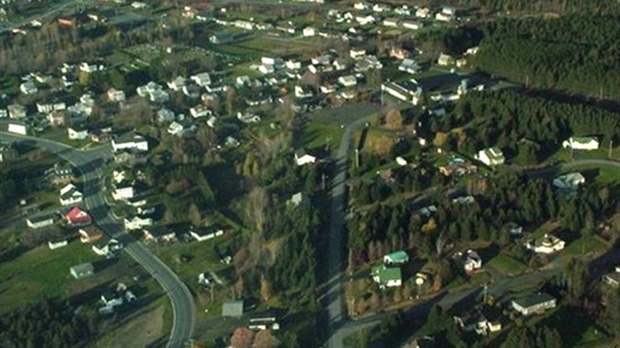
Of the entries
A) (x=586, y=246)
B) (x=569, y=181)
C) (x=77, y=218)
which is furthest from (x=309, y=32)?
(x=586, y=246)

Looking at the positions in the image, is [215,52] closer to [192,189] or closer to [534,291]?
[192,189]

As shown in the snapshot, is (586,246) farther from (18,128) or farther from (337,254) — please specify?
(18,128)

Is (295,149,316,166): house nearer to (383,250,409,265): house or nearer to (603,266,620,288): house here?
(383,250,409,265): house

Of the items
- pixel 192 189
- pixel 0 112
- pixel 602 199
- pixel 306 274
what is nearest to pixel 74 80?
pixel 0 112

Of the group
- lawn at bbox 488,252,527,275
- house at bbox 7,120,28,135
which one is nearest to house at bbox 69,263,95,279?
lawn at bbox 488,252,527,275

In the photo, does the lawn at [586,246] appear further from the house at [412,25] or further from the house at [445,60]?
the house at [412,25]

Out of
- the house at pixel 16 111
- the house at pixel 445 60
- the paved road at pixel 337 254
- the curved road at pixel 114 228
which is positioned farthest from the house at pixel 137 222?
the house at pixel 445 60
